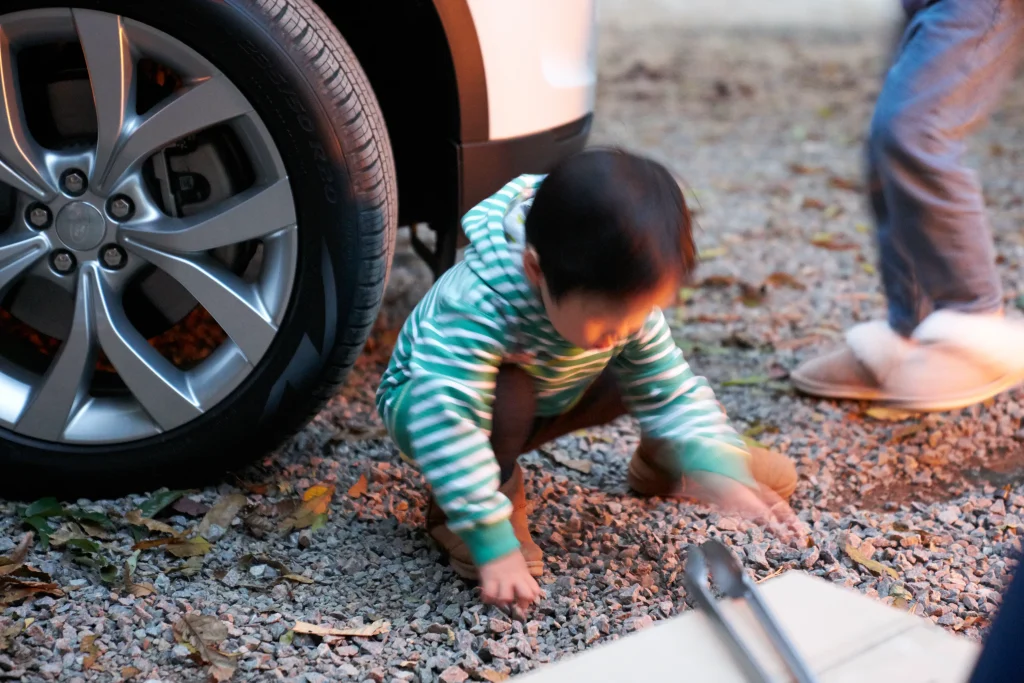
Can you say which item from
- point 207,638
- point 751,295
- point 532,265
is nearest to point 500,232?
point 532,265

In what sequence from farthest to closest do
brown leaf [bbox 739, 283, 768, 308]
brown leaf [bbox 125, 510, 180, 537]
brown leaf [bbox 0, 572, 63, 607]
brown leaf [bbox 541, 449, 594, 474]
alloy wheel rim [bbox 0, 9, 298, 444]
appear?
brown leaf [bbox 739, 283, 768, 308]
brown leaf [bbox 541, 449, 594, 474]
brown leaf [bbox 125, 510, 180, 537]
alloy wheel rim [bbox 0, 9, 298, 444]
brown leaf [bbox 0, 572, 63, 607]

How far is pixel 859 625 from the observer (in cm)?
173

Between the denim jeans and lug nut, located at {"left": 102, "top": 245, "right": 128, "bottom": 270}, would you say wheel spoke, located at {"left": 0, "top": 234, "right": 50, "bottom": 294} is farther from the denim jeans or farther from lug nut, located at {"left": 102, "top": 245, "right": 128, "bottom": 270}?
the denim jeans

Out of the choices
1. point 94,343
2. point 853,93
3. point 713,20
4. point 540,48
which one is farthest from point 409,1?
point 713,20

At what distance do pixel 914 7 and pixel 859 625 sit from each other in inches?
72.4

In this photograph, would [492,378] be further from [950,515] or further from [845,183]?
[845,183]

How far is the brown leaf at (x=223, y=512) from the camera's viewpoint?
7.67 ft

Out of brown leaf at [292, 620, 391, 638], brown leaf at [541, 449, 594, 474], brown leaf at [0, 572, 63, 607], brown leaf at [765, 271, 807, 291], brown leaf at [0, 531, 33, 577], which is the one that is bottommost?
brown leaf at [765, 271, 807, 291]

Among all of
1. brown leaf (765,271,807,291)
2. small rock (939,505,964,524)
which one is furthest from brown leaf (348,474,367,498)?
brown leaf (765,271,807,291)

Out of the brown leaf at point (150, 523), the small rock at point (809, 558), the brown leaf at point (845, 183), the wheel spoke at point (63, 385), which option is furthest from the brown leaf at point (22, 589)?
the brown leaf at point (845, 183)

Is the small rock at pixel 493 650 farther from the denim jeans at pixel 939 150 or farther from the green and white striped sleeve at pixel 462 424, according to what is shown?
Answer: the denim jeans at pixel 939 150

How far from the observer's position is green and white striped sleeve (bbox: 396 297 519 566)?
75.9 inches

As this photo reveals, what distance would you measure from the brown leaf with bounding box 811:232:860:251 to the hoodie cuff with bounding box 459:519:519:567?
284 centimetres

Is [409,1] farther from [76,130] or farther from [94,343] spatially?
[94,343]
